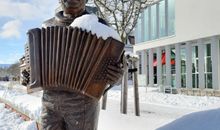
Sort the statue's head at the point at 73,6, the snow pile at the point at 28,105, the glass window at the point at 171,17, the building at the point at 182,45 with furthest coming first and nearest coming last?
the glass window at the point at 171,17, the building at the point at 182,45, the snow pile at the point at 28,105, the statue's head at the point at 73,6

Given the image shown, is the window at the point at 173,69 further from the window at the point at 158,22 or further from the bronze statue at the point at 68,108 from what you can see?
the bronze statue at the point at 68,108

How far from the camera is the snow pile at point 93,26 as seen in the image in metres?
2.38

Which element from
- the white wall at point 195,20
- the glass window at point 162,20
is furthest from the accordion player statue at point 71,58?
the glass window at point 162,20

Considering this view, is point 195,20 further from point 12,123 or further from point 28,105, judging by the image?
point 12,123

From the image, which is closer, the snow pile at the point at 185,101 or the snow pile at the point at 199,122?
the snow pile at the point at 199,122

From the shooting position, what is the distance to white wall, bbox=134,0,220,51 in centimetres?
1919

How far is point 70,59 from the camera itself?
7.89 feet

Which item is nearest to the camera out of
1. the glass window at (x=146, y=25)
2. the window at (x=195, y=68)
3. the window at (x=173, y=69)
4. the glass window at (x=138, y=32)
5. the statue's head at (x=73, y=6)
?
the statue's head at (x=73, y=6)

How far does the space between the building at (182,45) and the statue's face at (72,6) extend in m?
16.8

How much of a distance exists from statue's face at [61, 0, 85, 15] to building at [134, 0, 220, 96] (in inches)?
660

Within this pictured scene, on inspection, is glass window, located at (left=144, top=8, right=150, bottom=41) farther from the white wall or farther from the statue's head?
the statue's head

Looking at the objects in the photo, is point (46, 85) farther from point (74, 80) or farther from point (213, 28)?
point (213, 28)

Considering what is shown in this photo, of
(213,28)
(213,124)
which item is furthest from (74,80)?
(213,28)

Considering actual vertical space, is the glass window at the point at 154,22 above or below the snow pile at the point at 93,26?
above
